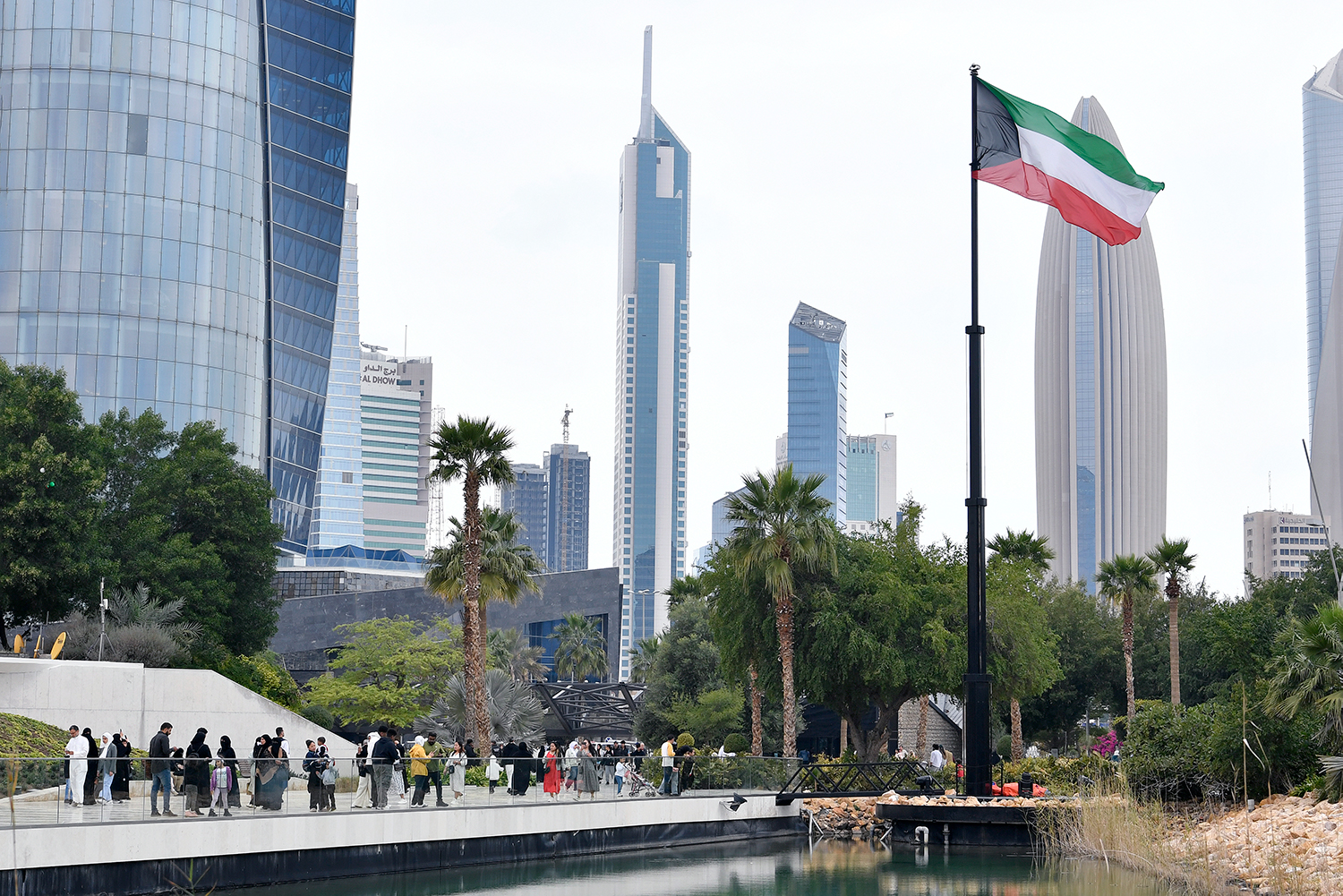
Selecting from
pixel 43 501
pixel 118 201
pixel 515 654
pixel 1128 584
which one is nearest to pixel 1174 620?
pixel 1128 584

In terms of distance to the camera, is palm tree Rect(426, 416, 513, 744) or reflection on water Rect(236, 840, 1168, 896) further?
palm tree Rect(426, 416, 513, 744)

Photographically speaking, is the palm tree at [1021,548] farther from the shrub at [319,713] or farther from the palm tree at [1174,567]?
the shrub at [319,713]

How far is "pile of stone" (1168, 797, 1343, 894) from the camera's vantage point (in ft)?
59.2

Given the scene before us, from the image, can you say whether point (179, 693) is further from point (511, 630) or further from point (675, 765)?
point (511, 630)

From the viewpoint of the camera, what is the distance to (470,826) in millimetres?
26844

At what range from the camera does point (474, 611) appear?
3597 cm

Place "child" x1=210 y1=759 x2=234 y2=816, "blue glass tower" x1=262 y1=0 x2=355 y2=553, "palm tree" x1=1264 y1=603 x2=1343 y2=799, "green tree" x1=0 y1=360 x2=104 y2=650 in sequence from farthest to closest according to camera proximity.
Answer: "blue glass tower" x1=262 y1=0 x2=355 y2=553 → "green tree" x1=0 y1=360 x2=104 y2=650 → "palm tree" x1=1264 y1=603 x2=1343 y2=799 → "child" x1=210 y1=759 x2=234 y2=816

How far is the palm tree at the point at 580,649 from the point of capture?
106 m

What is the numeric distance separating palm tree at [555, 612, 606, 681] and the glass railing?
72392 millimetres

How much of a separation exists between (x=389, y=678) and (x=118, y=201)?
4172 cm

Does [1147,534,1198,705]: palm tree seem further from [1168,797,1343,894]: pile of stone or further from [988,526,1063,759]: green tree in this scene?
[1168,797,1343,894]: pile of stone

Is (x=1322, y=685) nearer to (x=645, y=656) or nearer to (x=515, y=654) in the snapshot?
(x=515, y=654)

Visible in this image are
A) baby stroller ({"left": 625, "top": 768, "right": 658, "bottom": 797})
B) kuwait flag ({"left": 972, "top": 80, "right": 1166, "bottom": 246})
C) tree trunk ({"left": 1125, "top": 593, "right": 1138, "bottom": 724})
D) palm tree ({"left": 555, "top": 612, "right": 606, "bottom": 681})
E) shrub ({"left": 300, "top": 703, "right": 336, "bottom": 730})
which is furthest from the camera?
palm tree ({"left": 555, "top": 612, "right": 606, "bottom": 681})

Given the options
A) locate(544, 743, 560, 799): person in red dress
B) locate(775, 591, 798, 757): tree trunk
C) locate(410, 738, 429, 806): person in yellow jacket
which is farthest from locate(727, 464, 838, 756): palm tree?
locate(410, 738, 429, 806): person in yellow jacket
